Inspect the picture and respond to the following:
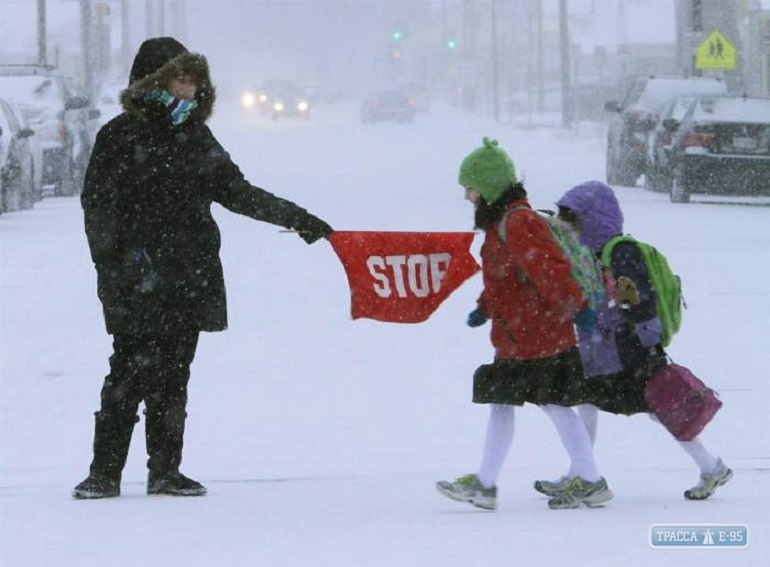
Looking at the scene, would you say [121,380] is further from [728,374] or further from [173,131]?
[728,374]

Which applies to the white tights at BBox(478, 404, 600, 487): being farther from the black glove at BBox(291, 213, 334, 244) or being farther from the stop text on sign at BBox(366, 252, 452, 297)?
the black glove at BBox(291, 213, 334, 244)

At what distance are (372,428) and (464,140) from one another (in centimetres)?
4398

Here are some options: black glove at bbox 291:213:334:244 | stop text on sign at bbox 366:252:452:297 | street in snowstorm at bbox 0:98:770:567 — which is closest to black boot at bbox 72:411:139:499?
street in snowstorm at bbox 0:98:770:567

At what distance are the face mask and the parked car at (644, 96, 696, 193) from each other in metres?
20.1

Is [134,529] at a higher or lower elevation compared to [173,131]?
lower

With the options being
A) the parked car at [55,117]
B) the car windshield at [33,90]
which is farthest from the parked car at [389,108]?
the car windshield at [33,90]

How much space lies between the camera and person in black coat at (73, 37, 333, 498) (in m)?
7.59

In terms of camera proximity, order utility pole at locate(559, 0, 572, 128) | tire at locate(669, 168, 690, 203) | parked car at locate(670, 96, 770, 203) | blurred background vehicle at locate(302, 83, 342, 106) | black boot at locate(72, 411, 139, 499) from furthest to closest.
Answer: blurred background vehicle at locate(302, 83, 342, 106) → utility pole at locate(559, 0, 572, 128) → tire at locate(669, 168, 690, 203) → parked car at locate(670, 96, 770, 203) → black boot at locate(72, 411, 139, 499)

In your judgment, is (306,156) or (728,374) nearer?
(728,374)

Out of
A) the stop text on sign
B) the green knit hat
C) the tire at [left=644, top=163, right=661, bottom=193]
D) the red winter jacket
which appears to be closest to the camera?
the red winter jacket

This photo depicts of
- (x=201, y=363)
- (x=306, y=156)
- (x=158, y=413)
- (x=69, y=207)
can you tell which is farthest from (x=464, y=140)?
(x=158, y=413)

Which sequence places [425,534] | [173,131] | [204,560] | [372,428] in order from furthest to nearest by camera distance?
[372,428], [173,131], [425,534], [204,560]

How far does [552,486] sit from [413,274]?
0.98m

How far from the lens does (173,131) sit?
7641 millimetres
